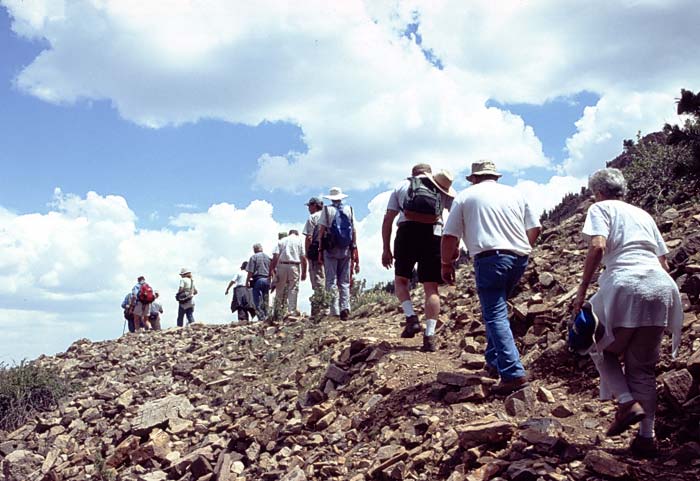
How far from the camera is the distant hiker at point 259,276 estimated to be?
39.4 ft

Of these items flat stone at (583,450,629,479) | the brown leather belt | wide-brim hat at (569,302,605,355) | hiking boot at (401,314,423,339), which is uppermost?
the brown leather belt

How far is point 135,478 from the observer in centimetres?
627

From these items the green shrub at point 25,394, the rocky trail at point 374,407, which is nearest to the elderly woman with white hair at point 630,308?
the rocky trail at point 374,407

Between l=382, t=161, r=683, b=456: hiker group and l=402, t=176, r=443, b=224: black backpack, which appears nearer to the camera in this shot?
l=382, t=161, r=683, b=456: hiker group

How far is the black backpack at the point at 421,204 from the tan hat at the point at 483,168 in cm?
89

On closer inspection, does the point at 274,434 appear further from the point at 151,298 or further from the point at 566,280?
the point at 151,298

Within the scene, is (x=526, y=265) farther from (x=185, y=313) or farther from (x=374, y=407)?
(x=185, y=313)

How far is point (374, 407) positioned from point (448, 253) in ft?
4.77

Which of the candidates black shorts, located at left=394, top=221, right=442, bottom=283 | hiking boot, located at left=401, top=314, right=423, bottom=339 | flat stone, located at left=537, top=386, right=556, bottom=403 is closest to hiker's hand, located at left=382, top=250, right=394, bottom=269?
black shorts, located at left=394, top=221, right=442, bottom=283

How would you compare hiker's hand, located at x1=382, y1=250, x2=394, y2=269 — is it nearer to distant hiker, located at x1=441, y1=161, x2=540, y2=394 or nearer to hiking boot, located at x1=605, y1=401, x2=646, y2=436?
distant hiker, located at x1=441, y1=161, x2=540, y2=394

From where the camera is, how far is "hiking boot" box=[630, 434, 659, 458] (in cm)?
378

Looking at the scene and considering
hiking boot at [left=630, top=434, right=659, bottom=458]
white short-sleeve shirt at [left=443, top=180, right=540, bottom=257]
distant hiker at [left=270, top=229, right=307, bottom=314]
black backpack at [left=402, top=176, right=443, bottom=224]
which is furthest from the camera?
distant hiker at [left=270, top=229, right=307, bottom=314]

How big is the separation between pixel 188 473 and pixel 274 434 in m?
0.90

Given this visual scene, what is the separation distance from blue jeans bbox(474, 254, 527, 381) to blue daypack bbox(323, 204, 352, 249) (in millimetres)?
4032
